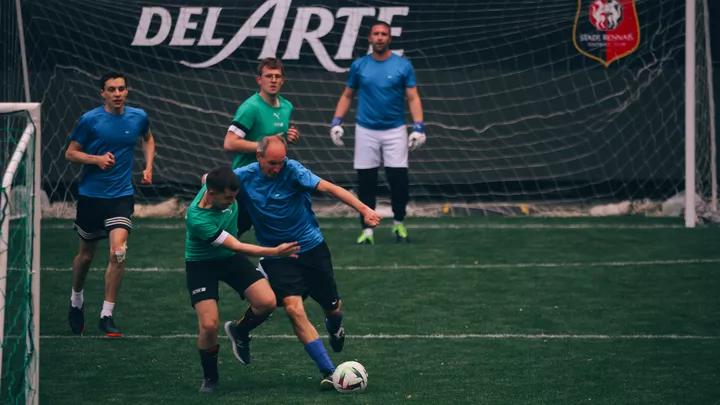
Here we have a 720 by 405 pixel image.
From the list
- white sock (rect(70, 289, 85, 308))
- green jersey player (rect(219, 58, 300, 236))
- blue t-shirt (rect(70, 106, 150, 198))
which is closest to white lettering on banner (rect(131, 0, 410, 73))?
green jersey player (rect(219, 58, 300, 236))

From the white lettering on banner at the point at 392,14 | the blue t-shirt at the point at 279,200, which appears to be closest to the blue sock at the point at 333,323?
the blue t-shirt at the point at 279,200

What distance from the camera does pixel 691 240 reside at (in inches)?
463

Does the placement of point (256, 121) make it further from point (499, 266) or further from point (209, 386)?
point (499, 266)

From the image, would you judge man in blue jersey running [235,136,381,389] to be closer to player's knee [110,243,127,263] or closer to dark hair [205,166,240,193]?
dark hair [205,166,240,193]

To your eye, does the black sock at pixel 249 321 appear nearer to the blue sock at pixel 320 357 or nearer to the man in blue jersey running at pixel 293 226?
the man in blue jersey running at pixel 293 226

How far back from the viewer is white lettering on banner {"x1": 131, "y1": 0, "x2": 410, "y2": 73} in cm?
1378

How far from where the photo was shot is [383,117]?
11367 millimetres

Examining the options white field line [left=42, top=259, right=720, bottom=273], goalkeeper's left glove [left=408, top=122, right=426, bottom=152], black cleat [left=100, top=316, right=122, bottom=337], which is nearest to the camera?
black cleat [left=100, top=316, right=122, bottom=337]

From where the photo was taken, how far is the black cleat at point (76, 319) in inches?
316

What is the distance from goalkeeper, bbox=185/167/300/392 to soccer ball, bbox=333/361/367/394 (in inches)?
24.8

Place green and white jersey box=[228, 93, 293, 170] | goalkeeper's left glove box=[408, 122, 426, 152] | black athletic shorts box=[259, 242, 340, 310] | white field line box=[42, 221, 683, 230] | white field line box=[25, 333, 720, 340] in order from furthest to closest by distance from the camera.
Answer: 1. white field line box=[42, 221, 683, 230]
2. goalkeeper's left glove box=[408, 122, 426, 152]
3. green and white jersey box=[228, 93, 293, 170]
4. white field line box=[25, 333, 720, 340]
5. black athletic shorts box=[259, 242, 340, 310]

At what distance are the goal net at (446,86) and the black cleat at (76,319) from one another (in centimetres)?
588

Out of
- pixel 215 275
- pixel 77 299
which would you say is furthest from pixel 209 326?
pixel 77 299

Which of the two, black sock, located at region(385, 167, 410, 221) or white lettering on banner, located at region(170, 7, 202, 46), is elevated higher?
white lettering on banner, located at region(170, 7, 202, 46)
